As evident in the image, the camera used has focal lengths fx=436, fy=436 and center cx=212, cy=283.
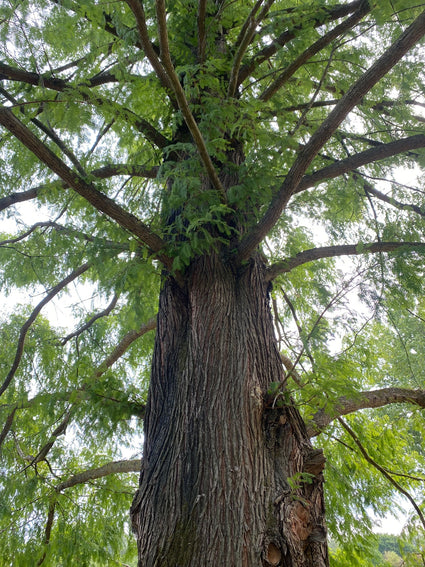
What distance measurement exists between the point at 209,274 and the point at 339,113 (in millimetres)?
1254

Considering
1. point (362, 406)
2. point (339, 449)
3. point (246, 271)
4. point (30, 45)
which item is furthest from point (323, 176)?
point (339, 449)

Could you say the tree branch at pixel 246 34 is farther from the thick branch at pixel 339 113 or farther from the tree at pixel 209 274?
the thick branch at pixel 339 113

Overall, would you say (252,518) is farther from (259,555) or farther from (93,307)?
(93,307)

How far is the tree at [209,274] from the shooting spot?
2.17 meters

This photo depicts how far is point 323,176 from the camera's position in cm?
299

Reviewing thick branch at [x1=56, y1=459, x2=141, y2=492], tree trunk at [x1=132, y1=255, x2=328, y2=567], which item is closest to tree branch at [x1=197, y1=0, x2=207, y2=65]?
tree trunk at [x1=132, y1=255, x2=328, y2=567]

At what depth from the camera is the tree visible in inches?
85.4

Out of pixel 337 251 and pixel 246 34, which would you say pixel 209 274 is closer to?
pixel 337 251

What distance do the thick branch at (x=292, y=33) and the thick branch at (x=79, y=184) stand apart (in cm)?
190

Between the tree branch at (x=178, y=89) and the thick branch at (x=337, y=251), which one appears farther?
the thick branch at (x=337, y=251)

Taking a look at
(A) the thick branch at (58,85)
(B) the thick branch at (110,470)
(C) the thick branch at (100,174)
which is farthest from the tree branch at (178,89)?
(B) the thick branch at (110,470)

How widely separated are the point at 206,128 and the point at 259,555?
2.60m

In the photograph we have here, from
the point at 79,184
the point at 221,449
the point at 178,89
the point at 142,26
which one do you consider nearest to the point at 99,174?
the point at 79,184

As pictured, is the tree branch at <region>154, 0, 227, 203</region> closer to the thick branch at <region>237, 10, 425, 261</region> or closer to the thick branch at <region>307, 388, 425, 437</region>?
the thick branch at <region>237, 10, 425, 261</region>
